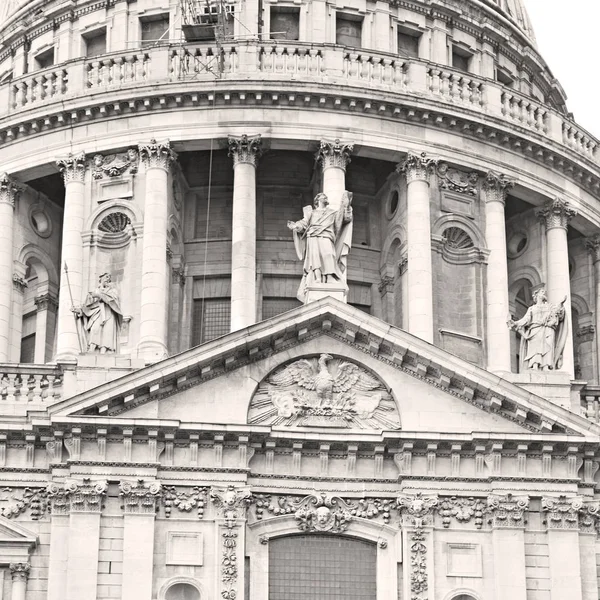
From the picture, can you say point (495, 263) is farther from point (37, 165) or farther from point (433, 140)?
point (37, 165)

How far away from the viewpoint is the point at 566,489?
46.4 meters

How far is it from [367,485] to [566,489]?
4.19m

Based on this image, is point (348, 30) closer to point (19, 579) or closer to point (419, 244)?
point (419, 244)

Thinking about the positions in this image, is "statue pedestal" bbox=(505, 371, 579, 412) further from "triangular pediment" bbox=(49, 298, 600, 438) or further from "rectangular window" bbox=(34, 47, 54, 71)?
"rectangular window" bbox=(34, 47, 54, 71)

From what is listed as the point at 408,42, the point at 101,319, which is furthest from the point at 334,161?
the point at 101,319

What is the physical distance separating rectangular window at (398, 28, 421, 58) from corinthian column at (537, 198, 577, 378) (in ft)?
21.4

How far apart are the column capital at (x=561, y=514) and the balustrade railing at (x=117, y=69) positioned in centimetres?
1979

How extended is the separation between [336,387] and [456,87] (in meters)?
17.0

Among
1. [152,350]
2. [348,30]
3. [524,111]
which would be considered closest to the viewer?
[152,350]

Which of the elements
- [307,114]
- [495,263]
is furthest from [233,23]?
[495,263]

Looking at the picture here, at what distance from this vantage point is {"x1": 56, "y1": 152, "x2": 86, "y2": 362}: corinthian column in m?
57.4

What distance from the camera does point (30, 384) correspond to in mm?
47906

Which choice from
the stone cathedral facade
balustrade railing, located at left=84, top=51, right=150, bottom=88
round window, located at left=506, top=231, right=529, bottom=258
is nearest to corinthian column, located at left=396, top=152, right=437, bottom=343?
the stone cathedral facade

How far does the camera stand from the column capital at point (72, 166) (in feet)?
197
